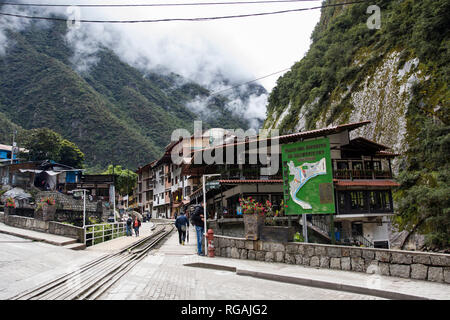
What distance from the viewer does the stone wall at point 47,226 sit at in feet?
56.3

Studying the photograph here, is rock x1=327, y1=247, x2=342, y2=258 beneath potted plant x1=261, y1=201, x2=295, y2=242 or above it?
beneath

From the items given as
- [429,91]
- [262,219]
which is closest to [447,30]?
[429,91]

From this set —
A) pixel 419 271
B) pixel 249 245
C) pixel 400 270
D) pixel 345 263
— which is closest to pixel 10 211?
pixel 249 245

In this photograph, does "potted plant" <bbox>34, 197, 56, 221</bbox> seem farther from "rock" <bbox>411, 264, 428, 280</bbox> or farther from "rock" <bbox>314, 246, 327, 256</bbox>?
"rock" <bbox>411, 264, 428, 280</bbox>

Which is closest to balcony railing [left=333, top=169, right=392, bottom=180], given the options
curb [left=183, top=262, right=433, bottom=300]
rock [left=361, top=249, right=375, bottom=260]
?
rock [left=361, top=249, right=375, bottom=260]

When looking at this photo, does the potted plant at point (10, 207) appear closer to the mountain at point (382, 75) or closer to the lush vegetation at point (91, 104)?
the mountain at point (382, 75)

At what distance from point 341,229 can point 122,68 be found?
138695mm

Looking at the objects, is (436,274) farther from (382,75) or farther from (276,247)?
(382,75)

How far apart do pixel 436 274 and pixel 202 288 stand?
491 centimetres

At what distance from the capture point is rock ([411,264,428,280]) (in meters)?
7.58

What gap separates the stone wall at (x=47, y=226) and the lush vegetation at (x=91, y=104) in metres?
50.7

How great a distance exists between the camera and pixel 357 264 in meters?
9.13

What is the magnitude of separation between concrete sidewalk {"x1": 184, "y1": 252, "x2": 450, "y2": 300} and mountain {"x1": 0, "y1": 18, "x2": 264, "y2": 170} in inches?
3323

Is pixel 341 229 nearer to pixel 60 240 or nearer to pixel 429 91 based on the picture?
pixel 429 91
